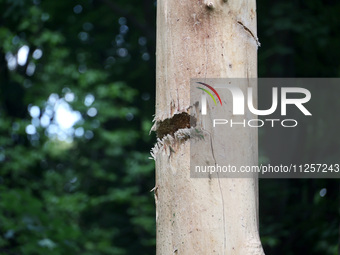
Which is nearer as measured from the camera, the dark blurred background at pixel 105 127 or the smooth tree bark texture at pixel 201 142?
the smooth tree bark texture at pixel 201 142

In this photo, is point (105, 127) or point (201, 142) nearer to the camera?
point (201, 142)

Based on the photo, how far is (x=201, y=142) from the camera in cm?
135

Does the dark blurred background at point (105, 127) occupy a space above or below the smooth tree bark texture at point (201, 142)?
above

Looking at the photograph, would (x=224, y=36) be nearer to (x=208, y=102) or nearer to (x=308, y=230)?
(x=208, y=102)

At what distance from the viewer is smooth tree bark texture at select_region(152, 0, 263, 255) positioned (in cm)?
131

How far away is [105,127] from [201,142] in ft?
25.6

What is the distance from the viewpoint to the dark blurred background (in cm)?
555

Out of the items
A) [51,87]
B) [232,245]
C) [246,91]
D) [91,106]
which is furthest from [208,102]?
Answer: [51,87]

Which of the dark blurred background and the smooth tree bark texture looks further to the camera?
the dark blurred background

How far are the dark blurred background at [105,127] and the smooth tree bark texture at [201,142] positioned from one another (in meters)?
3.39

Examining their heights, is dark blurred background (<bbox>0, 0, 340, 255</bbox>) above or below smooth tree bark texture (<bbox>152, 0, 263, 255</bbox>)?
above

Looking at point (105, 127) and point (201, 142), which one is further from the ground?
point (105, 127)

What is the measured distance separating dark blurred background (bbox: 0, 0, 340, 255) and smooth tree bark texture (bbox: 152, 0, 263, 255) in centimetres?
339

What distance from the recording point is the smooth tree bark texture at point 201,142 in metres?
1.31
